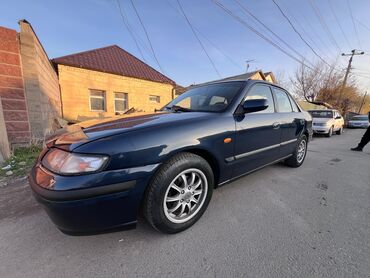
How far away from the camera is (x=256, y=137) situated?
257 centimetres

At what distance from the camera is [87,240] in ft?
6.02

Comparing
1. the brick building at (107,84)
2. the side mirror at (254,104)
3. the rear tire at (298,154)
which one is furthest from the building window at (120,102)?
the side mirror at (254,104)

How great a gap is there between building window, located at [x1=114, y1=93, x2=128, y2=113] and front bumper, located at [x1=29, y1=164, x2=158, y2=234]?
10848 mm

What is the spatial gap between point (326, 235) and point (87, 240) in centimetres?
235

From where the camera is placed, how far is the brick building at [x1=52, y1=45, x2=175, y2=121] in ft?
32.7

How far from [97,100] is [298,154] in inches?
418

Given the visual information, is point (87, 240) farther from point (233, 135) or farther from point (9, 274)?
point (233, 135)

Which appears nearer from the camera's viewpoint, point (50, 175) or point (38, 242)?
point (50, 175)

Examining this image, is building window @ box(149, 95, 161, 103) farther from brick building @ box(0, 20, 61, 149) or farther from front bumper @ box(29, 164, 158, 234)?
front bumper @ box(29, 164, 158, 234)

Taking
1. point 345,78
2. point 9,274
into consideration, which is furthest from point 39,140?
point 345,78

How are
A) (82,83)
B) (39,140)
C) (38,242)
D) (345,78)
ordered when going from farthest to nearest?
1. (345,78)
2. (82,83)
3. (39,140)
4. (38,242)

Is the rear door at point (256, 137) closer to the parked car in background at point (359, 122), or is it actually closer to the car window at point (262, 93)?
the car window at point (262, 93)

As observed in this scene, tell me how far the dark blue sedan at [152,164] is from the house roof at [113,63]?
1005 cm

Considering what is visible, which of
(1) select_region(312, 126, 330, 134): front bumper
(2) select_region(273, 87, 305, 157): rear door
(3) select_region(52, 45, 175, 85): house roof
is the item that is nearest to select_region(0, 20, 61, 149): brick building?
(2) select_region(273, 87, 305, 157): rear door
